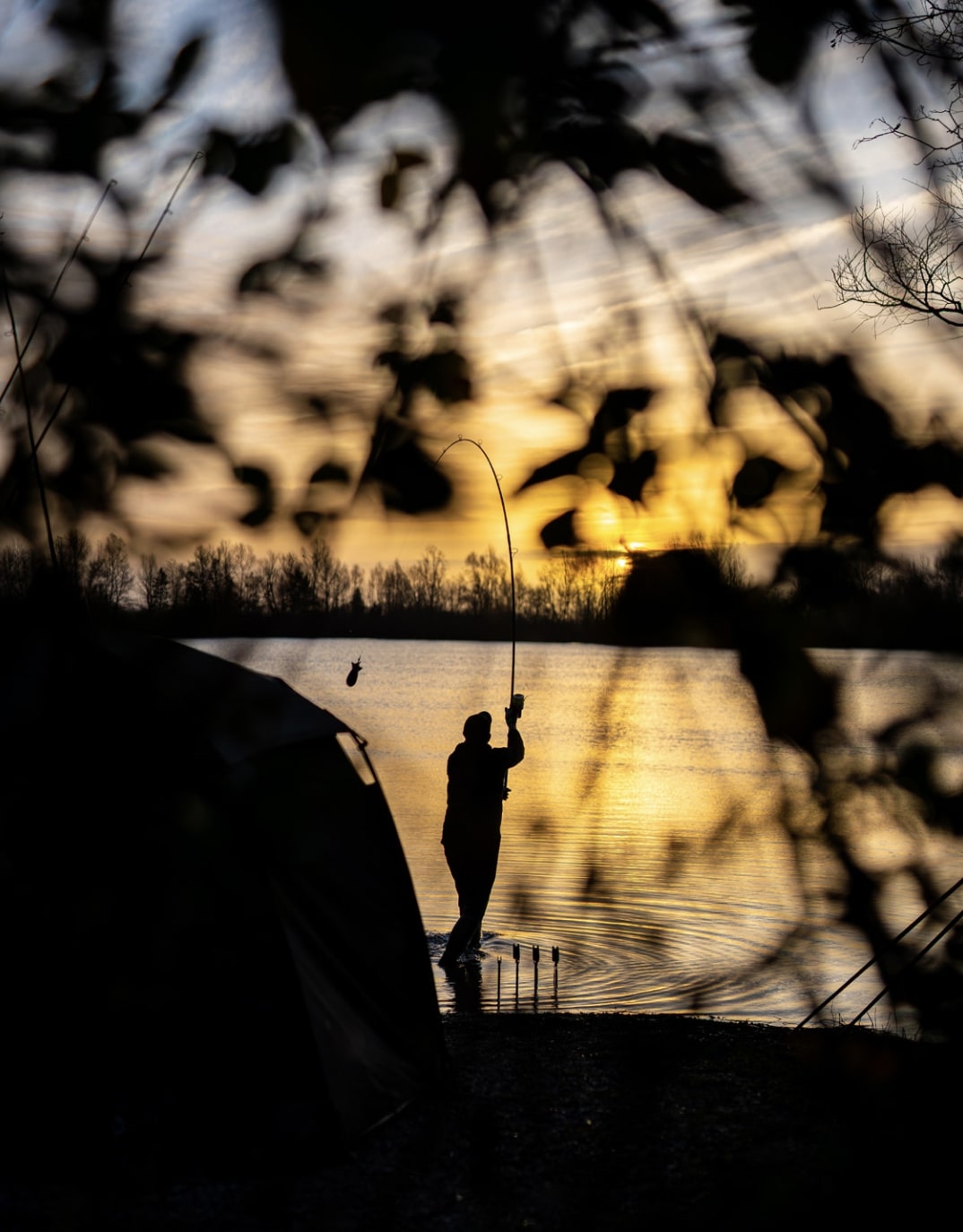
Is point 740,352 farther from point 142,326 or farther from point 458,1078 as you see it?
point 458,1078

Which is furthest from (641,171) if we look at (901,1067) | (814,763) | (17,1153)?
(17,1153)

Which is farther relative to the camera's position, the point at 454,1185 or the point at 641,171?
the point at 454,1185

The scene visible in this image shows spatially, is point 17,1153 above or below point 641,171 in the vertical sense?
below

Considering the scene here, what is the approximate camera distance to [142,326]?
1507 millimetres

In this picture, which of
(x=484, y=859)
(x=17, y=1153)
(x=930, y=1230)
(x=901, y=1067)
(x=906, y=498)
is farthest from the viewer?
(x=484, y=859)

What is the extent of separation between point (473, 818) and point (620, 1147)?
8810 mm

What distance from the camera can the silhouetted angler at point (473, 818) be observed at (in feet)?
33.6

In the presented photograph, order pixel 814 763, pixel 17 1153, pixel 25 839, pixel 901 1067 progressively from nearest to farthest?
pixel 814 763 → pixel 901 1067 → pixel 25 839 → pixel 17 1153

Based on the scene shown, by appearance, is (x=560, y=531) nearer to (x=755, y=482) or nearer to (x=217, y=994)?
(x=755, y=482)

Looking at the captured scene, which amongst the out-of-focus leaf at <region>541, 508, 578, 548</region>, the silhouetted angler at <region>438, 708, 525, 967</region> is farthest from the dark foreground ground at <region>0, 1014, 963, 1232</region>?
the silhouetted angler at <region>438, 708, 525, 967</region>

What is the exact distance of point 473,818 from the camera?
413 inches

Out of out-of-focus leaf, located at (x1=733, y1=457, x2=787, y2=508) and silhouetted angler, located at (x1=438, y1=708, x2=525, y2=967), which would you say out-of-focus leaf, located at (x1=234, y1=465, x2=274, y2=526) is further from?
silhouetted angler, located at (x1=438, y1=708, x2=525, y2=967)

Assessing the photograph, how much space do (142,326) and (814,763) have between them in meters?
0.95

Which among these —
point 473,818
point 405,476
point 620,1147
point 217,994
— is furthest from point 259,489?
point 473,818
